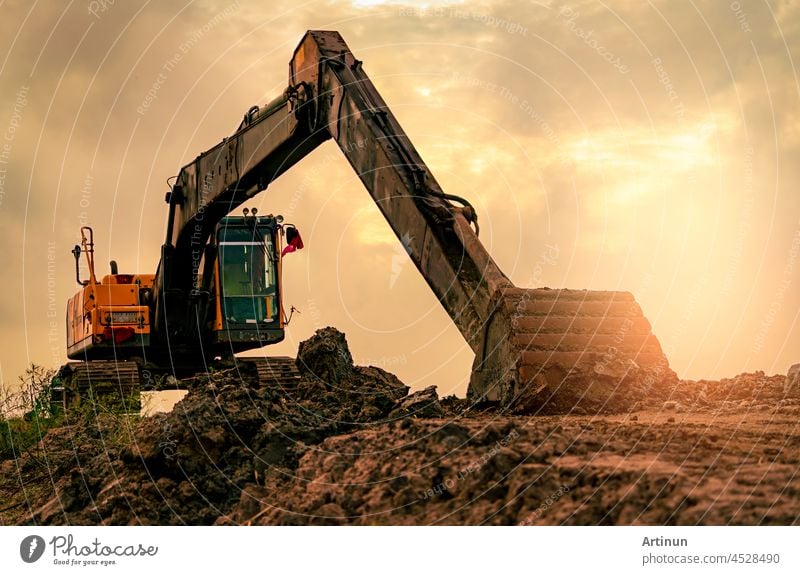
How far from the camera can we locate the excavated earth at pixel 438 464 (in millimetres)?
5773

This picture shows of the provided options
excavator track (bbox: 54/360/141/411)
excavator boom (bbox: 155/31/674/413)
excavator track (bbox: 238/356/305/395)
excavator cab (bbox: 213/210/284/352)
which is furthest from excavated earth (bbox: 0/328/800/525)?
excavator cab (bbox: 213/210/284/352)

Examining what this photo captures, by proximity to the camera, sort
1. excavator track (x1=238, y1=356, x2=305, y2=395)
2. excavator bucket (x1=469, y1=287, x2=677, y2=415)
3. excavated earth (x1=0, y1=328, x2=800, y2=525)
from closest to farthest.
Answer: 1. excavated earth (x1=0, y1=328, x2=800, y2=525)
2. excavator bucket (x1=469, y1=287, x2=677, y2=415)
3. excavator track (x1=238, y1=356, x2=305, y2=395)

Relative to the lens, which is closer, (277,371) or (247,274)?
(247,274)

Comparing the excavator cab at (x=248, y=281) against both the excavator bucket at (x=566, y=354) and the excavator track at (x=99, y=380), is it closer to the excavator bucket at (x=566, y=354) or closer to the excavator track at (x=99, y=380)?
the excavator track at (x=99, y=380)

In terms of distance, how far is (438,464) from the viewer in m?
6.28

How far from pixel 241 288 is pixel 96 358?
3.28 meters

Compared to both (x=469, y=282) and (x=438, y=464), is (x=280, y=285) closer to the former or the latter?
(x=469, y=282)

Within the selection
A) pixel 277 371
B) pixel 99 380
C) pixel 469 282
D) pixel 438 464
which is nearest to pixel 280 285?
pixel 277 371

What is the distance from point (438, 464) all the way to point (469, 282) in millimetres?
2495

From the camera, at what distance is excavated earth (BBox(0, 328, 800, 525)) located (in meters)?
5.77

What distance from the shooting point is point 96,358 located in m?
16.2

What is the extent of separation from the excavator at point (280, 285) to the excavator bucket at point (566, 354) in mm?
13

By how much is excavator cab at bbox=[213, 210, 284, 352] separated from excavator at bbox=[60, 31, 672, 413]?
0.05 feet

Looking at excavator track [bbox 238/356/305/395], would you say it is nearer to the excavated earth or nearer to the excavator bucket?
the excavated earth
